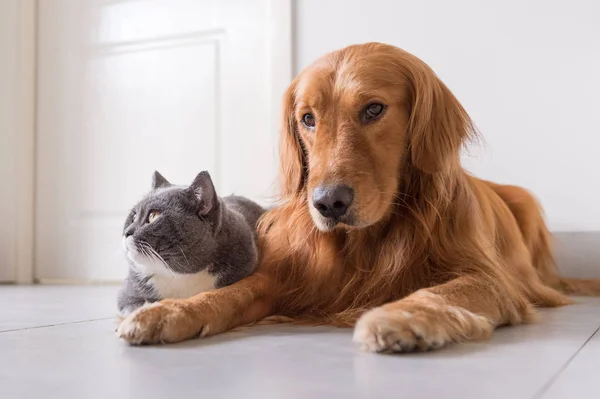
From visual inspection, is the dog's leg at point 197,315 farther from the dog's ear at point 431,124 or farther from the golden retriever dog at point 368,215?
the dog's ear at point 431,124

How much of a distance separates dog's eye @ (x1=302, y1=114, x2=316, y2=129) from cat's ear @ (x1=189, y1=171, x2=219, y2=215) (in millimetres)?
285

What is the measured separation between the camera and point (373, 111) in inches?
63.5

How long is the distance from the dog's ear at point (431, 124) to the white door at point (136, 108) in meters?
1.43

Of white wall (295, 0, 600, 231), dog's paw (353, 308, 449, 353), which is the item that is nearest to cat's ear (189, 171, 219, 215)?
dog's paw (353, 308, 449, 353)

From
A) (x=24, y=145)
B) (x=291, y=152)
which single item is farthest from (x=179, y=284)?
(x=24, y=145)

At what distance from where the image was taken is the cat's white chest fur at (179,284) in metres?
1.73

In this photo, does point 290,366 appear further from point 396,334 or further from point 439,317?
point 439,317

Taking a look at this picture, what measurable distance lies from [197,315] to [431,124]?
2.42 ft

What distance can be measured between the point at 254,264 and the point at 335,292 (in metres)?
0.25

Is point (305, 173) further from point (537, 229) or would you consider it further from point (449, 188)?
point (537, 229)

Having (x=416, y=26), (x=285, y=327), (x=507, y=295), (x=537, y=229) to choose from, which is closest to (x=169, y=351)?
(x=285, y=327)

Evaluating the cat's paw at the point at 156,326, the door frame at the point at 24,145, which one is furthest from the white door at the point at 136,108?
the cat's paw at the point at 156,326

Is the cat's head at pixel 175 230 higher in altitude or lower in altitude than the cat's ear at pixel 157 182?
lower

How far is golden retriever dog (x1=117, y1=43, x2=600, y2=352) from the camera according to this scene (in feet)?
4.93
